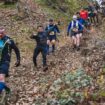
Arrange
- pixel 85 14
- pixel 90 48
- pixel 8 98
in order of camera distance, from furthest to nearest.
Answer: pixel 85 14, pixel 90 48, pixel 8 98

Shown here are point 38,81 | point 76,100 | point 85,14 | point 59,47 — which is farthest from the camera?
point 85,14

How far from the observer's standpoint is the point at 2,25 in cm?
2464

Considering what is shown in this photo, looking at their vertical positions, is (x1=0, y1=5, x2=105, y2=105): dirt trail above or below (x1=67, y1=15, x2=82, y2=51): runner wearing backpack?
below

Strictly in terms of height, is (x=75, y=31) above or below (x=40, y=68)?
above

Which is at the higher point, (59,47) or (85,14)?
(85,14)

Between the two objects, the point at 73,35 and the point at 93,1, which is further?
the point at 93,1

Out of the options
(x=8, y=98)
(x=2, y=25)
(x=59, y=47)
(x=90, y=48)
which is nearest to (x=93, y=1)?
(x=2, y=25)

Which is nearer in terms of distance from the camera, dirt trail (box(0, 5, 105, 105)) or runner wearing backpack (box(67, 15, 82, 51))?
dirt trail (box(0, 5, 105, 105))

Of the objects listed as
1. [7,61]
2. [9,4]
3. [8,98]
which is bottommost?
[8,98]

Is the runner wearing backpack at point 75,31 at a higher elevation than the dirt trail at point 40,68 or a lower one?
higher

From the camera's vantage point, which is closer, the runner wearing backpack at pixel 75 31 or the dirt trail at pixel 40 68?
the dirt trail at pixel 40 68

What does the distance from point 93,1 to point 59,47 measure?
12476 mm

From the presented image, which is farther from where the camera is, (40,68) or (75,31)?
(75,31)

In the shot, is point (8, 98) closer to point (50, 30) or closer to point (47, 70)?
point (47, 70)
